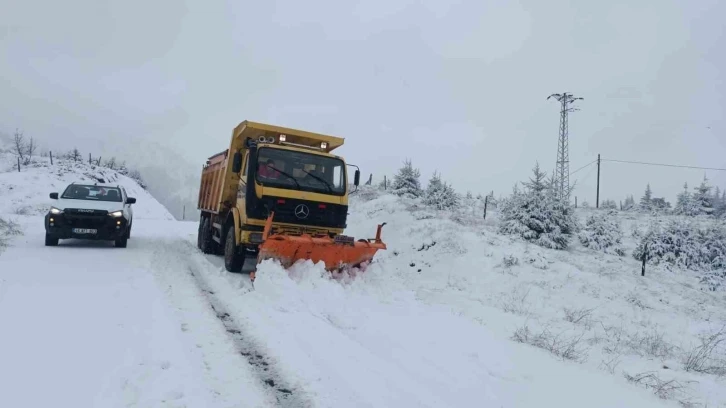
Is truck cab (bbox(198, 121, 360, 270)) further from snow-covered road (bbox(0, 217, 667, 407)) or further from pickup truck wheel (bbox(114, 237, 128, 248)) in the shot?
pickup truck wheel (bbox(114, 237, 128, 248))

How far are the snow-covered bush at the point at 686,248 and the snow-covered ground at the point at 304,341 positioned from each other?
1252 cm

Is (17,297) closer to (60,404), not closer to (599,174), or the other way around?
(60,404)

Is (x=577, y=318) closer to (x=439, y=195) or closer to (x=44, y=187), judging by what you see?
(x=439, y=195)

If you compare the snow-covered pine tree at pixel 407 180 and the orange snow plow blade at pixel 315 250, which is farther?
the snow-covered pine tree at pixel 407 180

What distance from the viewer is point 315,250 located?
25.3 feet

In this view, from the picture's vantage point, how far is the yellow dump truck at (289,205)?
772 centimetres

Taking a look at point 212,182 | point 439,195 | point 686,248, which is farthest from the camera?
point 439,195

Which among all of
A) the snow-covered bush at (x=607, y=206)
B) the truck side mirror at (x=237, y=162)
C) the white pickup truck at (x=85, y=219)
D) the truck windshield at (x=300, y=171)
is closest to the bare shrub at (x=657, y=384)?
the truck windshield at (x=300, y=171)

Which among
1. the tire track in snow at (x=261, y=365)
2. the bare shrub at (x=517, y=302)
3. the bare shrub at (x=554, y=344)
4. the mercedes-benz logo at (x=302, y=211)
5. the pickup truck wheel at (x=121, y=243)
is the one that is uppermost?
the mercedes-benz logo at (x=302, y=211)

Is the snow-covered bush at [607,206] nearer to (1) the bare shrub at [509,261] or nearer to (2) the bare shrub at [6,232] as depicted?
(1) the bare shrub at [509,261]

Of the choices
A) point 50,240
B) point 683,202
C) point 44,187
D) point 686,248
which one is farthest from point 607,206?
point 44,187

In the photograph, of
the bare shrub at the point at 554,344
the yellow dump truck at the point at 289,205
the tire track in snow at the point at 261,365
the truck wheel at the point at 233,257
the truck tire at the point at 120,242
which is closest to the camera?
the tire track in snow at the point at 261,365

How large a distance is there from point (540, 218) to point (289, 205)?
39.9 feet

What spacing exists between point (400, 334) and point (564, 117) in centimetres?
2895
